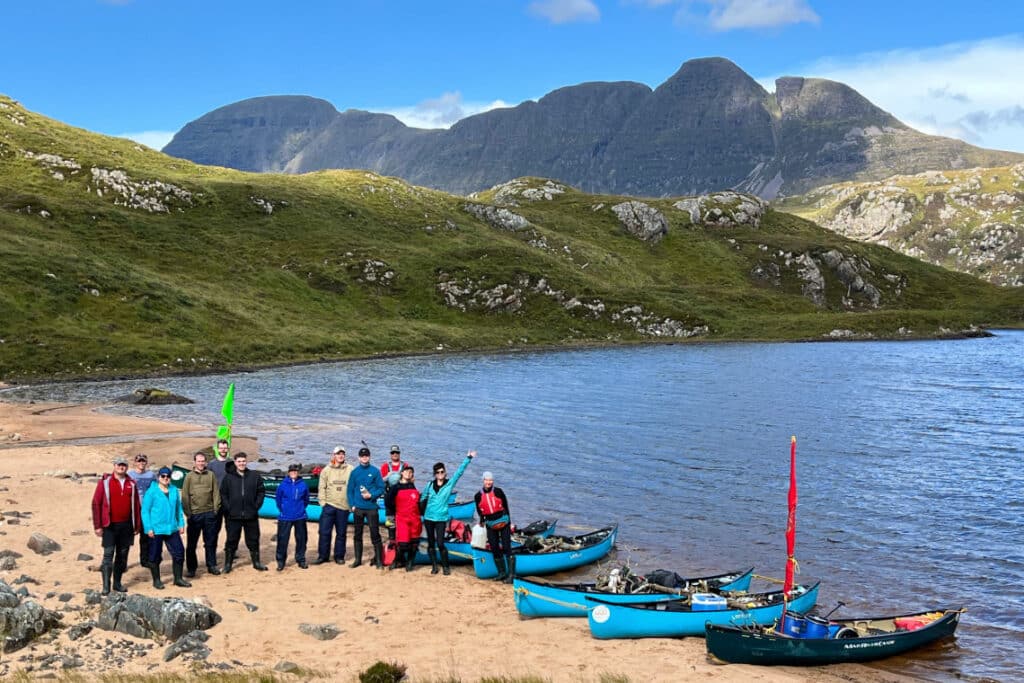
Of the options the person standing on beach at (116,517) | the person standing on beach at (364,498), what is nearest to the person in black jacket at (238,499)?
the person standing on beach at (116,517)

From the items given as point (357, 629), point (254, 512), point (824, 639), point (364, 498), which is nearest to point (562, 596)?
point (357, 629)

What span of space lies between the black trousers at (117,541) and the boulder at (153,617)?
6.24 feet

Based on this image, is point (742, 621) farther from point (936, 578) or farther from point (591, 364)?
point (591, 364)

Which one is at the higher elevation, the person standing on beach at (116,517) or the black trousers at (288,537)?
the person standing on beach at (116,517)

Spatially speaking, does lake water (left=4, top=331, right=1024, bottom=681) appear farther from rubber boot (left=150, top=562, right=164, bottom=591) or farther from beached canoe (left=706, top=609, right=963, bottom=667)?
rubber boot (left=150, top=562, right=164, bottom=591)

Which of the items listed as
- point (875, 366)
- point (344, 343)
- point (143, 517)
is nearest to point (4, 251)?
point (344, 343)

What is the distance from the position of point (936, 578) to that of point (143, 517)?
24050 millimetres

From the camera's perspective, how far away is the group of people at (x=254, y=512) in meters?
21.1

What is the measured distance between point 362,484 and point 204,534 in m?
4.69

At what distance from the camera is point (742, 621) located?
2048 centimetres

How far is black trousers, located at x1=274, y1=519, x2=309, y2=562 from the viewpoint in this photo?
2450 cm

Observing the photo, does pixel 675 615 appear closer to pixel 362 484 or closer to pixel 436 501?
pixel 436 501

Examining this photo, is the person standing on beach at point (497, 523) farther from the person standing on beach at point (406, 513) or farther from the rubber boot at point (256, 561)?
the rubber boot at point (256, 561)

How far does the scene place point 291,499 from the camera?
24.3m
